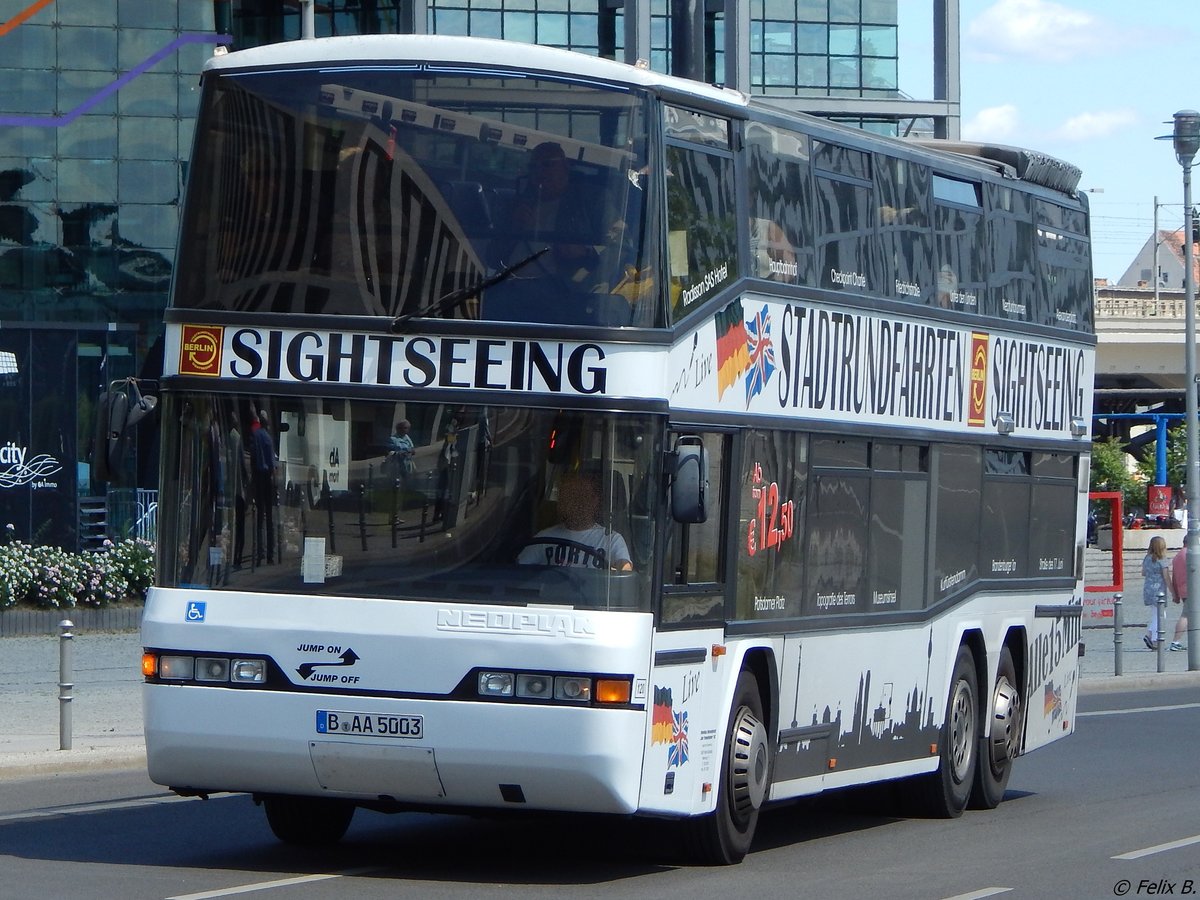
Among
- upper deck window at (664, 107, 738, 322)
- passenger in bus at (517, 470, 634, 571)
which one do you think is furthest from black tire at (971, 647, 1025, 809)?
passenger in bus at (517, 470, 634, 571)

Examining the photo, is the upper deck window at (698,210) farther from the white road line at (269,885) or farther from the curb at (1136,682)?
the curb at (1136,682)

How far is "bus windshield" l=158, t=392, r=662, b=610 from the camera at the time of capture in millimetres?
9719

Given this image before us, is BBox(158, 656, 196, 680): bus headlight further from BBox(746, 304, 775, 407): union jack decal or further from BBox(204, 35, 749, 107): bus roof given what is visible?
BBox(746, 304, 775, 407): union jack decal

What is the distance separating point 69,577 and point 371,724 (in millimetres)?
19505

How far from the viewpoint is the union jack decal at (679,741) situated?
995 cm

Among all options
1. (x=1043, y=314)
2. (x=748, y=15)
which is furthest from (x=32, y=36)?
(x=1043, y=314)

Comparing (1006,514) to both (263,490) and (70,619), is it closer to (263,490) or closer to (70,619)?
(263,490)

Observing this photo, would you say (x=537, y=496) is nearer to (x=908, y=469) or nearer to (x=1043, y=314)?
(x=908, y=469)

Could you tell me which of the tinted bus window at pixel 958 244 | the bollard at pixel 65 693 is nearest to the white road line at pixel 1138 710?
the tinted bus window at pixel 958 244

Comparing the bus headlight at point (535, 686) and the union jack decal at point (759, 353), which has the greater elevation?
the union jack decal at point (759, 353)

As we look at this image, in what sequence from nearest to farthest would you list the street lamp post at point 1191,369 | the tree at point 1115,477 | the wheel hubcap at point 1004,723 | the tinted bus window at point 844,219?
the tinted bus window at point 844,219, the wheel hubcap at point 1004,723, the street lamp post at point 1191,369, the tree at point 1115,477

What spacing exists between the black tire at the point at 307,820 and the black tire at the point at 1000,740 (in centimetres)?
492

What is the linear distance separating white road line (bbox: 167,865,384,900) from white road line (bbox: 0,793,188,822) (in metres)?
3.02

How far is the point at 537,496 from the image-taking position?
9.73m
